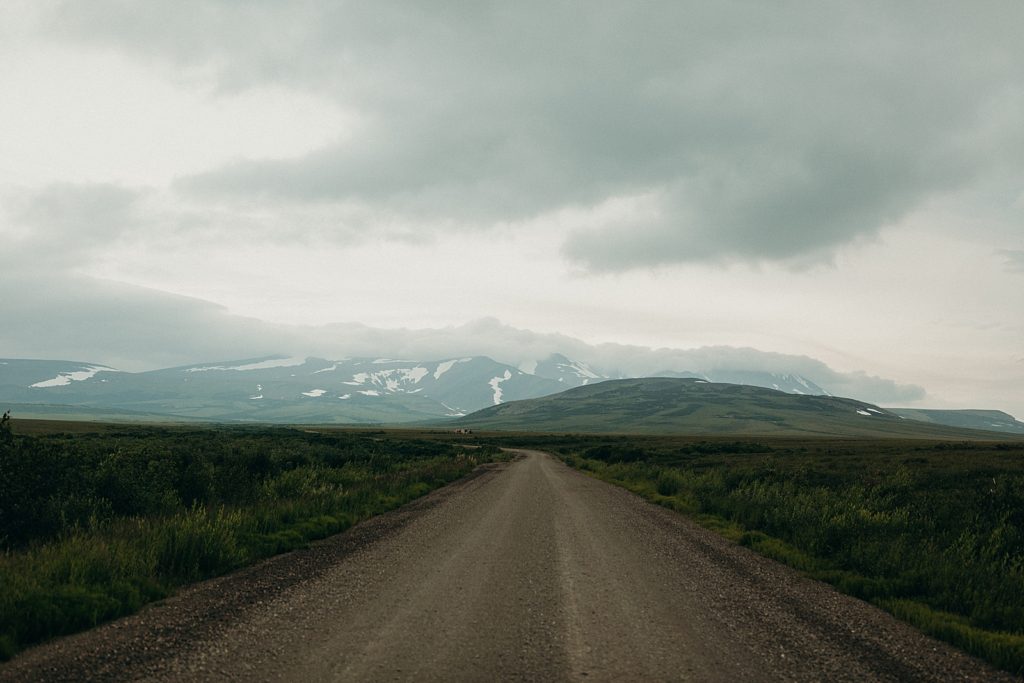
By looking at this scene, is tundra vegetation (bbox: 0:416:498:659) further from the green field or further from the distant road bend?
the distant road bend

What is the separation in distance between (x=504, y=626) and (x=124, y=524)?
32.4 ft

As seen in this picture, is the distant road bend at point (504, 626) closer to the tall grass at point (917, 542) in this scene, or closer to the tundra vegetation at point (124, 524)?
the tundra vegetation at point (124, 524)

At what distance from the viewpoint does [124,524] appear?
12547 mm

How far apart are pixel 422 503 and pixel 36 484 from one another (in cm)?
1222

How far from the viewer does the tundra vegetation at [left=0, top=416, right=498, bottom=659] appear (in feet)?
25.5

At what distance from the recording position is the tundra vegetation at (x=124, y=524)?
779 centimetres

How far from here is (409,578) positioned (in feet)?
33.8

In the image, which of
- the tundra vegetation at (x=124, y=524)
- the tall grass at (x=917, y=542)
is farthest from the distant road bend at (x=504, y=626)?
the tall grass at (x=917, y=542)

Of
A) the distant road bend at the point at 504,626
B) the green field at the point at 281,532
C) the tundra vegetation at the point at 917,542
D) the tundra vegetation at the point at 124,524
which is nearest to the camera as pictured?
the distant road bend at the point at 504,626

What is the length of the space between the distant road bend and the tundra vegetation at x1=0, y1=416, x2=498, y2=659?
2.21 ft

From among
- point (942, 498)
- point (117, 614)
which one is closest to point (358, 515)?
point (117, 614)

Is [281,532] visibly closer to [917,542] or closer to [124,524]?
[124,524]

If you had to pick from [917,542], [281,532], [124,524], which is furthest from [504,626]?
[917,542]

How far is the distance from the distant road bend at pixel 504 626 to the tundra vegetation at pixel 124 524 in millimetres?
672
